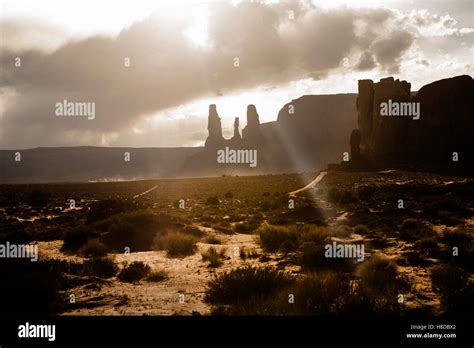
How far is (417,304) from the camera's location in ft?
25.6

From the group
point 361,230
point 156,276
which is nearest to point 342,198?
point 361,230

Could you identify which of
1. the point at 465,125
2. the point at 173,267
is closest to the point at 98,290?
the point at 173,267

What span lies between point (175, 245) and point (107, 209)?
10.8 metres

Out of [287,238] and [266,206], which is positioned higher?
[266,206]

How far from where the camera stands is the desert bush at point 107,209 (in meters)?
24.7

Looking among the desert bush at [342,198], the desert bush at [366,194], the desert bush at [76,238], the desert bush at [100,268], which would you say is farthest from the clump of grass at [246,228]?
the desert bush at [366,194]

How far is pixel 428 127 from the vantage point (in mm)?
81188

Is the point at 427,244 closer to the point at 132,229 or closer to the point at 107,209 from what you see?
the point at 132,229

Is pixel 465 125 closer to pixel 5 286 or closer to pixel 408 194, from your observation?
pixel 408 194

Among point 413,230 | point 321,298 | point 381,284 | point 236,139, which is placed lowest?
point 381,284

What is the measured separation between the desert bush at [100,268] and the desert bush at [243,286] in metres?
4.31

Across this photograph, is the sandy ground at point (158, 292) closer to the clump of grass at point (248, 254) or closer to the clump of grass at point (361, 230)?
the clump of grass at point (248, 254)

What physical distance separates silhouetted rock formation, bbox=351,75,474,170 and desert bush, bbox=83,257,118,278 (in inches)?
2881

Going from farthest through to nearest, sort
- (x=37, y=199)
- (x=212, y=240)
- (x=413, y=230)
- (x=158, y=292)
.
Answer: (x=37, y=199)
(x=212, y=240)
(x=413, y=230)
(x=158, y=292)
